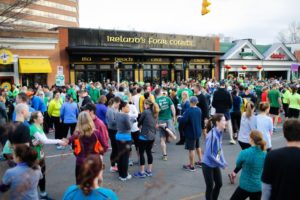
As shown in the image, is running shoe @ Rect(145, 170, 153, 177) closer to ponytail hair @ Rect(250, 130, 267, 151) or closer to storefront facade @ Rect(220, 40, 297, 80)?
ponytail hair @ Rect(250, 130, 267, 151)

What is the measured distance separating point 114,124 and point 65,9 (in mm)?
79515

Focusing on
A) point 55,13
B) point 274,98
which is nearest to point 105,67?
point 274,98

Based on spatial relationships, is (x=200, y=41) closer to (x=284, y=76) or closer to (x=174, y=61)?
(x=174, y=61)

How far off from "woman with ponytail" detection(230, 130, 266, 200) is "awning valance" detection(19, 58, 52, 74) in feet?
73.3

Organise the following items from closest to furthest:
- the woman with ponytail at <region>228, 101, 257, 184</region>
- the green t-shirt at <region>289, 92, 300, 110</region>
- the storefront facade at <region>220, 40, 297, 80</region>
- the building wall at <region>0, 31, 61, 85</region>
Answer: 1. the woman with ponytail at <region>228, 101, 257, 184</region>
2. the green t-shirt at <region>289, 92, 300, 110</region>
3. the building wall at <region>0, 31, 61, 85</region>
4. the storefront facade at <region>220, 40, 297, 80</region>

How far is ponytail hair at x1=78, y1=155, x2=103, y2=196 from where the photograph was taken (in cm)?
291

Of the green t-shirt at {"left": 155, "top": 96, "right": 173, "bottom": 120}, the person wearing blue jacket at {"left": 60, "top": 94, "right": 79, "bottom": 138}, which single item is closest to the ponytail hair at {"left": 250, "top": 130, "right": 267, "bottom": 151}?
the green t-shirt at {"left": 155, "top": 96, "right": 173, "bottom": 120}

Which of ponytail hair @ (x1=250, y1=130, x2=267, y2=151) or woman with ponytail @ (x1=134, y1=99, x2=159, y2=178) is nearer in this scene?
ponytail hair @ (x1=250, y1=130, x2=267, y2=151)

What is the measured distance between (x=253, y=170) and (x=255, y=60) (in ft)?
136

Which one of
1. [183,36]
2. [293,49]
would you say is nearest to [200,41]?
[183,36]

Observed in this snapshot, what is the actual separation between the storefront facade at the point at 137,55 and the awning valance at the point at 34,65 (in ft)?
7.02

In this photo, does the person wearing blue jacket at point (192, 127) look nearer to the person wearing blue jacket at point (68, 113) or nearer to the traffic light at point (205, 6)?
the person wearing blue jacket at point (68, 113)

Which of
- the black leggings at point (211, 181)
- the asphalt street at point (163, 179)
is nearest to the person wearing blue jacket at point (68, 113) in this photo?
the asphalt street at point (163, 179)

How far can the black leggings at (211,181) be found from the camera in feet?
19.5
